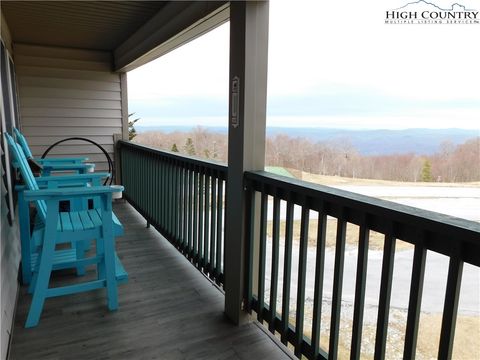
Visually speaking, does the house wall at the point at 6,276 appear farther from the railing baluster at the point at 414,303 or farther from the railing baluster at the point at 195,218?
the railing baluster at the point at 414,303

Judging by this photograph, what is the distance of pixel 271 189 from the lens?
1942 mm

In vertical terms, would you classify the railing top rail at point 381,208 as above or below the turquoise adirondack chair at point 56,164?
above

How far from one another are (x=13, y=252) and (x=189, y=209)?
1.33 m

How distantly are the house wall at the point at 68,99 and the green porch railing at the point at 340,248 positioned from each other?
442 cm

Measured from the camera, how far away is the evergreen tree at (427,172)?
4.36 feet

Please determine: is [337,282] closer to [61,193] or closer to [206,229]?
[206,229]

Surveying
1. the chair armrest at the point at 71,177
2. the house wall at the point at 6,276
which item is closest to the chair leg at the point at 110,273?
the house wall at the point at 6,276

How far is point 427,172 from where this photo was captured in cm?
133

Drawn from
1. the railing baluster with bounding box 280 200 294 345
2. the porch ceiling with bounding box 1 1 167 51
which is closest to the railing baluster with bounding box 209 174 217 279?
the railing baluster with bounding box 280 200 294 345

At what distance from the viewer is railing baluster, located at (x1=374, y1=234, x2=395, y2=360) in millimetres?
1312

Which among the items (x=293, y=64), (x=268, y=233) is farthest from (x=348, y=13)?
(x=268, y=233)

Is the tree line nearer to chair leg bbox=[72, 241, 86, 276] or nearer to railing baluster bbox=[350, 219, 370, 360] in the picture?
railing baluster bbox=[350, 219, 370, 360]

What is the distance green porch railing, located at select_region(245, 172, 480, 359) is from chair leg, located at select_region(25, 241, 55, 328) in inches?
48.4

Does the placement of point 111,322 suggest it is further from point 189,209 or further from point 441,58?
point 441,58
